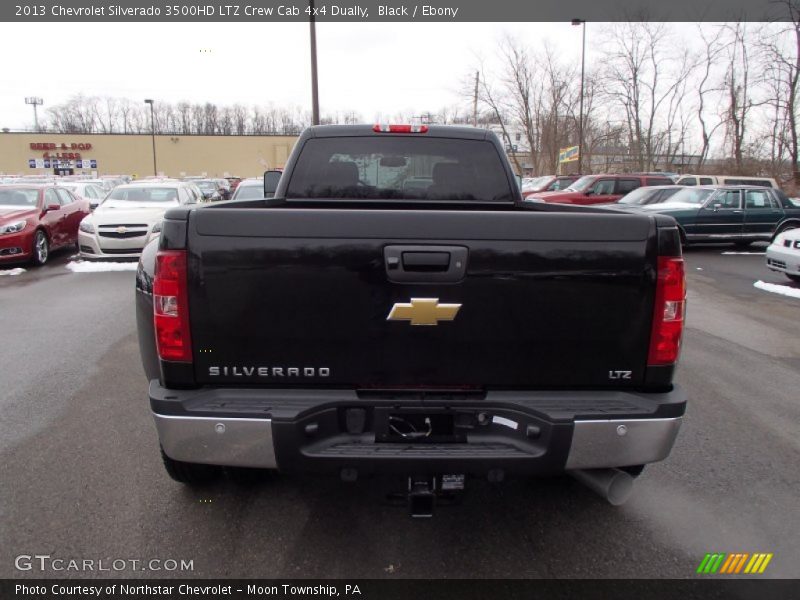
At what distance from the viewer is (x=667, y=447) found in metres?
2.42

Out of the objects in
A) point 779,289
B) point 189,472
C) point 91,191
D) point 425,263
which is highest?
point 91,191

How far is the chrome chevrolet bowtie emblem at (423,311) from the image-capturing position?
2314mm

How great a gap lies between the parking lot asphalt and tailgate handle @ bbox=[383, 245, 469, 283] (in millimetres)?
1391

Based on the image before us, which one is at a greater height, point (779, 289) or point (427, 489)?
point (427, 489)

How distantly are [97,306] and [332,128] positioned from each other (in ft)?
19.6

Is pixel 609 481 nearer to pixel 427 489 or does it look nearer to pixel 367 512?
pixel 427 489

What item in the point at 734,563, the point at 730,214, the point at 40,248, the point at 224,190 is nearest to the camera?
the point at 734,563

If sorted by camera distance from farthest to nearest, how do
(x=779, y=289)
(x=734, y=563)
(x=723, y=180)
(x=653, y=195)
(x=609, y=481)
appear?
(x=723, y=180), (x=653, y=195), (x=779, y=289), (x=734, y=563), (x=609, y=481)

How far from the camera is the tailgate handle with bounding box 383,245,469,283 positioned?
228cm

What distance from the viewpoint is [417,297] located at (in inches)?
91.0

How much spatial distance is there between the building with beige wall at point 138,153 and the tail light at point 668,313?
7095cm

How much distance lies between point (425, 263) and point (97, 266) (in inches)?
457

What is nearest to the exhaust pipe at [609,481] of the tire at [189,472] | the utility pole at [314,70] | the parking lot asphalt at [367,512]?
the parking lot asphalt at [367,512]

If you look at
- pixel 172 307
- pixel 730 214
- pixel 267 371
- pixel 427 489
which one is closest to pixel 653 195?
pixel 730 214
